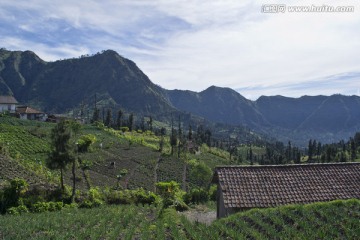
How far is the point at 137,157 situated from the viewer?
76.6 metres

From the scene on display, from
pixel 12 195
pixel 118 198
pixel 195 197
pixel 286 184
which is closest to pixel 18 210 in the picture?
pixel 12 195

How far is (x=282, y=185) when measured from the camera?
84.2 feet

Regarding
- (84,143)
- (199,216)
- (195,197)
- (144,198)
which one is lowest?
(195,197)

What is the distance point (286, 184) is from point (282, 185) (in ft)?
1.13

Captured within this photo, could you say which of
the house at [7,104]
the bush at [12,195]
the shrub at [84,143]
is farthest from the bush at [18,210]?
the house at [7,104]

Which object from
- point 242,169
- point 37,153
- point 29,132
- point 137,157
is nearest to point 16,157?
point 37,153

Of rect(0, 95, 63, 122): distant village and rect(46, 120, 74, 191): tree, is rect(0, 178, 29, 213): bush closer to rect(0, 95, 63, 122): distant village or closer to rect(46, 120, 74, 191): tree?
rect(46, 120, 74, 191): tree

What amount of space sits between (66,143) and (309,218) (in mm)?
26082

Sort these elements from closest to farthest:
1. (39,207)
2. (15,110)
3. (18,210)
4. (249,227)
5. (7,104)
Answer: (249,227), (18,210), (39,207), (7,104), (15,110)

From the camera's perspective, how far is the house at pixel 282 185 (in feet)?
79.9

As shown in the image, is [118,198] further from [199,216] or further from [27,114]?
[27,114]

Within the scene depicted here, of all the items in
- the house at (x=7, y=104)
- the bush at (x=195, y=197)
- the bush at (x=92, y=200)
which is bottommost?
the bush at (x=195, y=197)

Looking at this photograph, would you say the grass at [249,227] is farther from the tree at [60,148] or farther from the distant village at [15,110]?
the distant village at [15,110]

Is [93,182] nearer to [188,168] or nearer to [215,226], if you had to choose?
[188,168]
